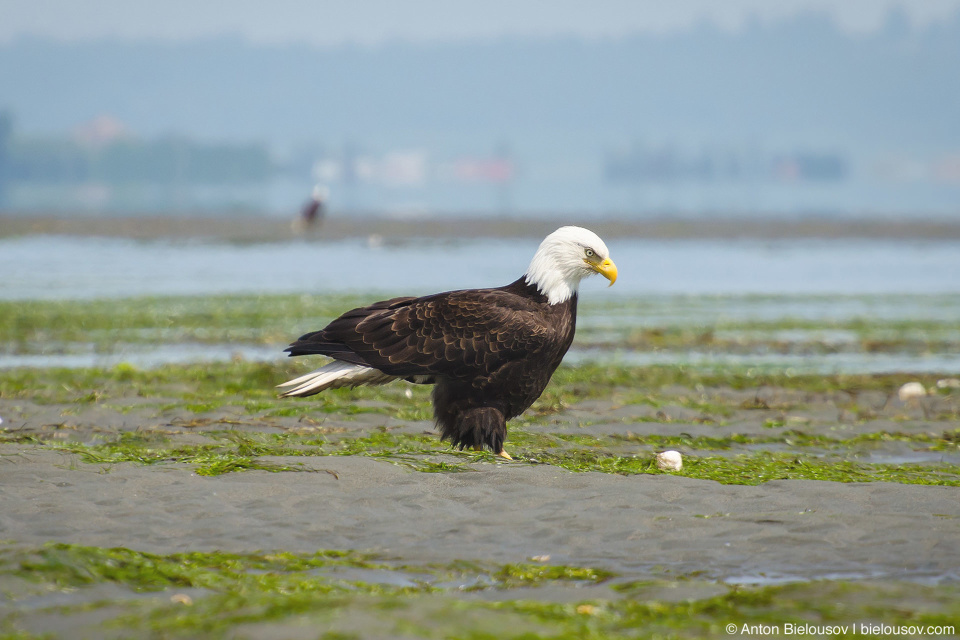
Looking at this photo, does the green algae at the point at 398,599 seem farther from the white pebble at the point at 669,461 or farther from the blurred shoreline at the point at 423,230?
the blurred shoreline at the point at 423,230

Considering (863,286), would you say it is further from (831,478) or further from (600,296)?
(831,478)

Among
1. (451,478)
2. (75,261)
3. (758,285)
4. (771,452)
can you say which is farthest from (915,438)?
(75,261)

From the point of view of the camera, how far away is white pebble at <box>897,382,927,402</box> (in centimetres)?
1017

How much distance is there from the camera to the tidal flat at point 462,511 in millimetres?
4109

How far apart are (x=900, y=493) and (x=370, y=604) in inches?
119

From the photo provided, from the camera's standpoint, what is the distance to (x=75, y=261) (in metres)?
29.0

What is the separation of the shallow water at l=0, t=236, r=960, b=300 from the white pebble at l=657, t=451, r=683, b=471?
44.0 feet

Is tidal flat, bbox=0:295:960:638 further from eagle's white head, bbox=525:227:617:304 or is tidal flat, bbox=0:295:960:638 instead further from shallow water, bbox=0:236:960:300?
shallow water, bbox=0:236:960:300

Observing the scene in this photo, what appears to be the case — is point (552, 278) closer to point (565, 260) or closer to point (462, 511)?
point (565, 260)

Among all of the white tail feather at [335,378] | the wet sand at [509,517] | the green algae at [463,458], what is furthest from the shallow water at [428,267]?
the wet sand at [509,517]

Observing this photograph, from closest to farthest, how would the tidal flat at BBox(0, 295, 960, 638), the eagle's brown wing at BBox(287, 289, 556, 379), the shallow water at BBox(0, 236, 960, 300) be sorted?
the tidal flat at BBox(0, 295, 960, 638) → the eagle's brown wing at BBox(287, 289, 556, 379) → the shallow water at BBox(0, 236, 960, 300)

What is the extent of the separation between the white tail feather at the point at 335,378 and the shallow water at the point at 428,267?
12.5 metres

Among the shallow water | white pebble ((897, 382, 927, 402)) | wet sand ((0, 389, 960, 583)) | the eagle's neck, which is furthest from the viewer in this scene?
the shallow water

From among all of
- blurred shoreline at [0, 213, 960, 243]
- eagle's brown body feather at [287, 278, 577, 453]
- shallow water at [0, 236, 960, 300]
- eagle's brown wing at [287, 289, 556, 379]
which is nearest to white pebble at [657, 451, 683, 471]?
eagle's brown body feather at [287, 278, 577, 453]
